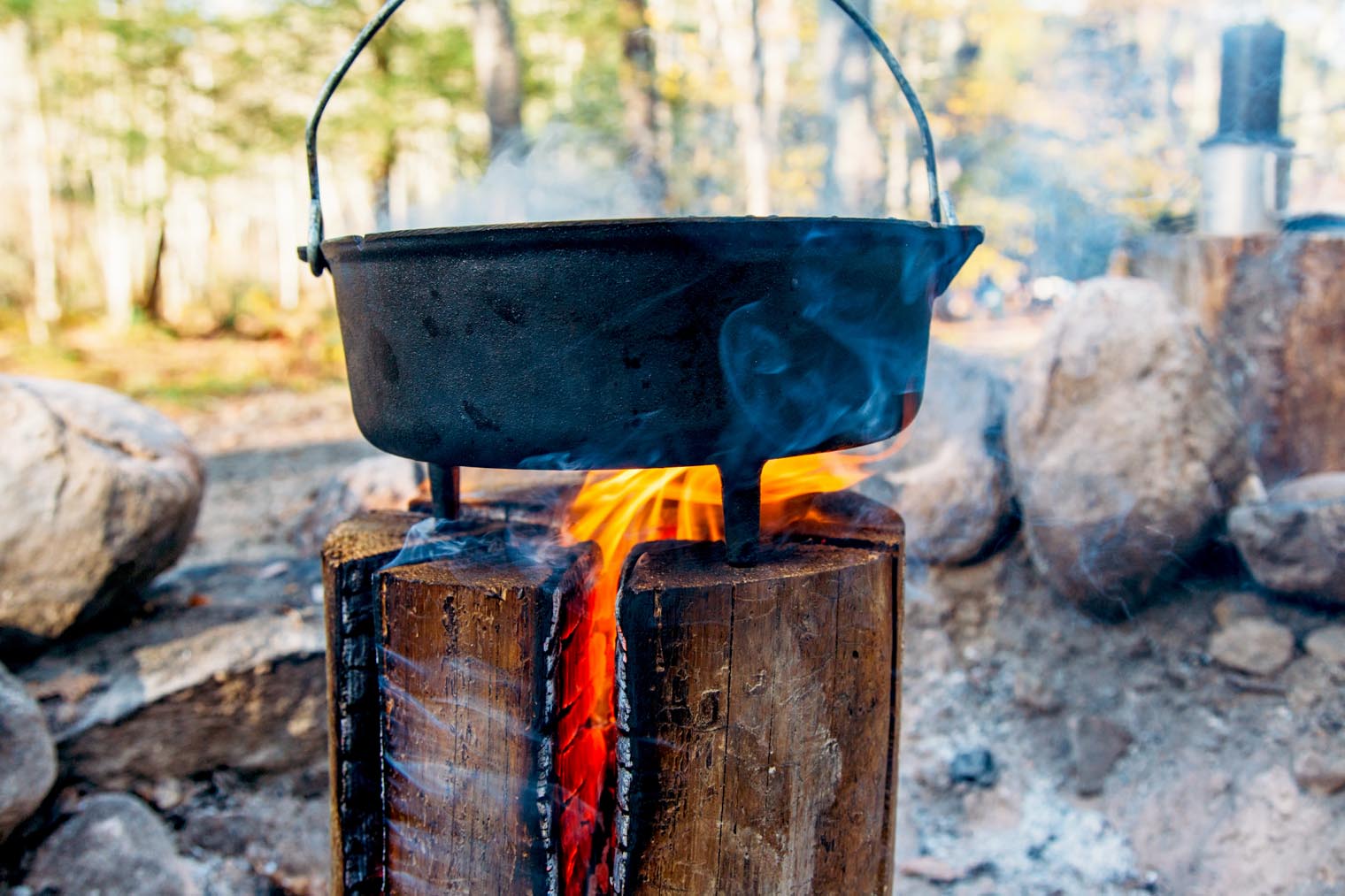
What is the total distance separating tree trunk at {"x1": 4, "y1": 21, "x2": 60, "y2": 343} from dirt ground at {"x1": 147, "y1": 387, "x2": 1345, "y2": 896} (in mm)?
10573

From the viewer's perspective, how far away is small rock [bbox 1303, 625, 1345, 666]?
7.28 feet

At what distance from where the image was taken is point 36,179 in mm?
11727

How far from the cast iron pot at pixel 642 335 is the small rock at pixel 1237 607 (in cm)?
161

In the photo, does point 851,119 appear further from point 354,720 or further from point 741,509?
point 354,720

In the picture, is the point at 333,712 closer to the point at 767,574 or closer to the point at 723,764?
the point at 723,764

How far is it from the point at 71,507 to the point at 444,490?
1349 millimetres

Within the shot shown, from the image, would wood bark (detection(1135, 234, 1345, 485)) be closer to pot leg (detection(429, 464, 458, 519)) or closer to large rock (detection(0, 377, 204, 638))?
pot leg (detection(429, 464, 458, 519))

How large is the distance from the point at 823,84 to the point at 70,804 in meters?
6.28

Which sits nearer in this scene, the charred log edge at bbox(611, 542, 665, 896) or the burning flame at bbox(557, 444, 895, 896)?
the charred log edge at bbox(611, 542, 665, 896)

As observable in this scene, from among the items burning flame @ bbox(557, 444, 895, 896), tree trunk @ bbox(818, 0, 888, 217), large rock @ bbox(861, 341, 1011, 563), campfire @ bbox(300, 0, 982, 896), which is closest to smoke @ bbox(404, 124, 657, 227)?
burning flame @ bbox(557, 444, 895, 896)

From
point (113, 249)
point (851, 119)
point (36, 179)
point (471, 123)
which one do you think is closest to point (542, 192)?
point (851, 119)

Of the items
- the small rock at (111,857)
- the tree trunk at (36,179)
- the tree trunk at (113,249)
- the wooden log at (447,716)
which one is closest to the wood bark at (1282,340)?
the wooden log at (447,716)

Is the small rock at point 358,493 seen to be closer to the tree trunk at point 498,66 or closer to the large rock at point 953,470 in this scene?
the large rock at point 953,470

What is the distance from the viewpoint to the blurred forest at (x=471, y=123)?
6516 mm
